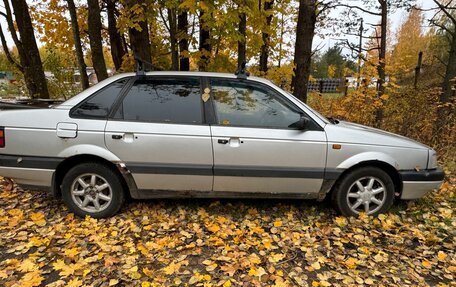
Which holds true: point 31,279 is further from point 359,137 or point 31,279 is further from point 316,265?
point 359,137

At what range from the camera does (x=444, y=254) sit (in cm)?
325

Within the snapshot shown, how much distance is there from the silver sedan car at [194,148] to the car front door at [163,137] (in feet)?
0.04

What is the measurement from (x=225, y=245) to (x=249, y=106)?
5.18 feet

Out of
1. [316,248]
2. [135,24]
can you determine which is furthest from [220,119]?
[135,24]

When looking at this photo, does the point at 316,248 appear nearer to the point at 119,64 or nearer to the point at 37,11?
the point at 119,64

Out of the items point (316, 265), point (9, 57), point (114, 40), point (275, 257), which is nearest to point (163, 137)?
point (275, 257)

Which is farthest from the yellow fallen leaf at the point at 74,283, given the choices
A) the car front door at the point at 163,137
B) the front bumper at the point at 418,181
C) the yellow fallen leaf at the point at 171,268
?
the front bumper at the point at 418,181

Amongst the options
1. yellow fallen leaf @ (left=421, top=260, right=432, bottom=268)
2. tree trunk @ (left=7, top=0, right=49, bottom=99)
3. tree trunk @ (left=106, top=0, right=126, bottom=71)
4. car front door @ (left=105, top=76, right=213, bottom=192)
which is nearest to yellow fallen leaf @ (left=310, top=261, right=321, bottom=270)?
yellow fallen leaf @ (left=421, top=260, right=432, bottom=268)

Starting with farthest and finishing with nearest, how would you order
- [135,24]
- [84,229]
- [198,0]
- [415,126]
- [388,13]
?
[388,13], [415,126], [135,24], [198,0], [84,229]

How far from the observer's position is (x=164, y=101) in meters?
3.69

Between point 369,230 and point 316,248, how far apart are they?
2.66ft

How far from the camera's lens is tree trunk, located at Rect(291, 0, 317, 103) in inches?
252

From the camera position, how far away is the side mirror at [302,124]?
3529 mm

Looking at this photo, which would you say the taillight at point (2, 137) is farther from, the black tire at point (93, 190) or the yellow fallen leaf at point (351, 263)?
the yellow fallen leaf at point (351, 263)
